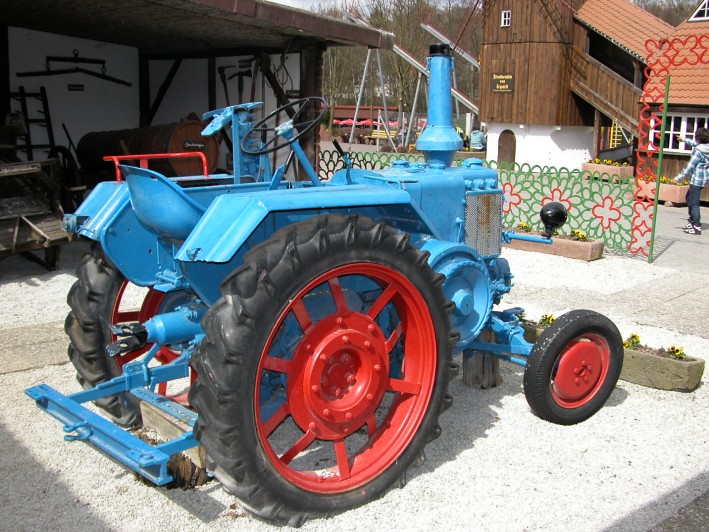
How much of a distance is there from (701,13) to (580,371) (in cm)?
1506

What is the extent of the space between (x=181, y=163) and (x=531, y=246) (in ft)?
14.8

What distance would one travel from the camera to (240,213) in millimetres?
2873

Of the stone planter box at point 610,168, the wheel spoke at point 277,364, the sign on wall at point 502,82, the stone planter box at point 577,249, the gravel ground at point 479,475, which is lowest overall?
the gravel ground at point 479,475

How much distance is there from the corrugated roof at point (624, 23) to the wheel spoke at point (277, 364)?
1677 centimetres

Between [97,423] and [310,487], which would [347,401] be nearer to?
[310,487]

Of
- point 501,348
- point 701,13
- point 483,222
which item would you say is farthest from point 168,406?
point 701,13

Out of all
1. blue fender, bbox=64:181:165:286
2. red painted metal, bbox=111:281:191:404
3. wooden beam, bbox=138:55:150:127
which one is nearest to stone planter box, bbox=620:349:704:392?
red painted metal, bbox=111:281:191:404

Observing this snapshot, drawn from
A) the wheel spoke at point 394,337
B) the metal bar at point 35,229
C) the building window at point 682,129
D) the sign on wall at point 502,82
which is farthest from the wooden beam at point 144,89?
the sign on wall at point 502,82

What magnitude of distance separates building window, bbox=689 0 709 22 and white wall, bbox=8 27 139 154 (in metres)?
12.0

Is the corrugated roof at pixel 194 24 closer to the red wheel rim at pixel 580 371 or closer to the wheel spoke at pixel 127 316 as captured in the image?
the wheel spoke at pixel 127 316

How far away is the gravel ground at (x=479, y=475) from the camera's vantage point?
9.95 ft

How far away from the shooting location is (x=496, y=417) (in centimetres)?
407

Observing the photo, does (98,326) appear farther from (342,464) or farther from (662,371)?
(662,371)

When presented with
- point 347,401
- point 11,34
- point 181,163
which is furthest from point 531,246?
point 11,34
